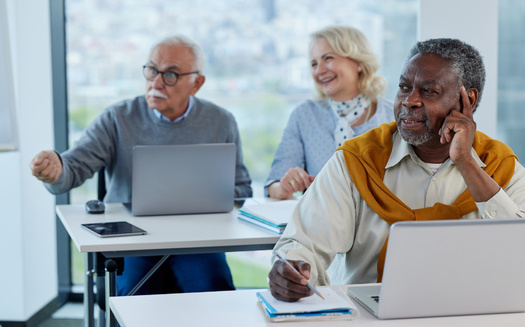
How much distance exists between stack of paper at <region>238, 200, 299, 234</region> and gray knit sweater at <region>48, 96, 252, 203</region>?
51cm

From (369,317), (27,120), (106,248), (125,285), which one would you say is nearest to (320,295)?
(369,317)

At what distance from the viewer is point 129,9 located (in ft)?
12.6

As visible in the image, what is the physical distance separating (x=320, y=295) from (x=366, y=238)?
54 centimetres

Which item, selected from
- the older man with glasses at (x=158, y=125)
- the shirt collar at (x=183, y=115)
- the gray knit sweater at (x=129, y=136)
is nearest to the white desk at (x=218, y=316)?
the older man with glasses at (x=158, y=125)

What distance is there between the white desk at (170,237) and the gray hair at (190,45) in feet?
2.86

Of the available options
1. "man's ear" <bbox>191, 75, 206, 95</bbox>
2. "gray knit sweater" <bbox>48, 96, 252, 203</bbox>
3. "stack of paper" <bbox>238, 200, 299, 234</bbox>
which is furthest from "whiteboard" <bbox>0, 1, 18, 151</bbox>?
"stack of paper" <bbox>238, 200, 299, 234</bbox>

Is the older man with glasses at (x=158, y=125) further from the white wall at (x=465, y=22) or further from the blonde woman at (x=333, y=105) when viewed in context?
the white wall at (x=465, y=22)

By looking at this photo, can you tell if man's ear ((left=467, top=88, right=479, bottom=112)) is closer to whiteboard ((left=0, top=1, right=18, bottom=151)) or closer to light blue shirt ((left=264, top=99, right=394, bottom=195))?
light blue shirt ((left=264, top=99, right=394, bottom=195))

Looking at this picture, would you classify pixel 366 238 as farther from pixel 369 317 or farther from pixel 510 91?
pixel 510 91

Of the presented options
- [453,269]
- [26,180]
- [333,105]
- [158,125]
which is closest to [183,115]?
[158,125]

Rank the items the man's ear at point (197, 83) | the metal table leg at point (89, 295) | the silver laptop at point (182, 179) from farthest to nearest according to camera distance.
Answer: the man's ear at point (197, 83) → the silver laptop at point (182, 179) → the metal table leg at point (89, 295)

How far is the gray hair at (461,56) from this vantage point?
6.23 feet

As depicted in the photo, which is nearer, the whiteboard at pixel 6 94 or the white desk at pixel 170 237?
the white desk at pixel 170 237

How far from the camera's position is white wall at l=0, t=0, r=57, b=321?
341 cm
